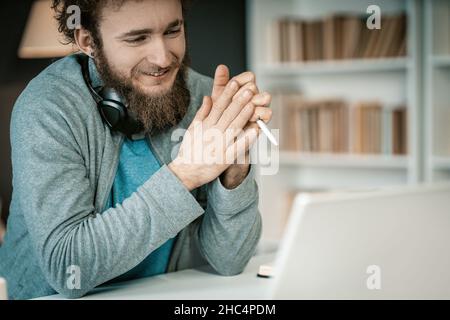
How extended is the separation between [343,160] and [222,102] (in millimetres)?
1995

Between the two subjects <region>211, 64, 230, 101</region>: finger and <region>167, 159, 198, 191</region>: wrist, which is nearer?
<region>167, 159, 198, 191</region>: wrist

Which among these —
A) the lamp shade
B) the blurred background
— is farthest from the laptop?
the blurred background

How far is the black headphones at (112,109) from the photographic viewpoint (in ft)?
3.63

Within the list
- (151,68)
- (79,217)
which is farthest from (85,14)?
(79,217)

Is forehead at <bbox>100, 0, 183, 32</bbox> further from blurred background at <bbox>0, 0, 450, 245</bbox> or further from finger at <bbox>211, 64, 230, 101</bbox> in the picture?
blurred background at <bbox>0, 0, 450, 245</bbox>

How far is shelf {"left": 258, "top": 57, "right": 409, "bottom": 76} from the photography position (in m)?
2.81

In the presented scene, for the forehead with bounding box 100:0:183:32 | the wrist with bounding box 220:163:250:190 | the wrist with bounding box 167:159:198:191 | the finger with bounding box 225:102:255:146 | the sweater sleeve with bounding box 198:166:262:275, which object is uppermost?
the forehead with bounding box 100:0:183:32

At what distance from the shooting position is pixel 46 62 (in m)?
1.22

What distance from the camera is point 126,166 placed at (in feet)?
3.73

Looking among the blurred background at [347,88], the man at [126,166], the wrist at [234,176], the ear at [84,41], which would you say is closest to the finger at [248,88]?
the man at [126,166]

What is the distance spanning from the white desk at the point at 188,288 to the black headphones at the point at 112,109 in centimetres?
26

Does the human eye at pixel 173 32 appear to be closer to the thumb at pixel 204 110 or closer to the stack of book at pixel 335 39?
the thumb at pixel 204 110
